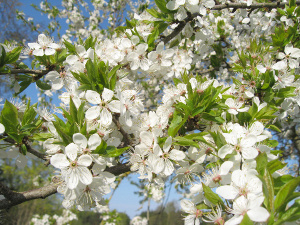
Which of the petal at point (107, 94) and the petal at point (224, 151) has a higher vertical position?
the petal at point (107, 94)

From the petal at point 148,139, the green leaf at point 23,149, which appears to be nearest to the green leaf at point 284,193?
the petal at point 148,139

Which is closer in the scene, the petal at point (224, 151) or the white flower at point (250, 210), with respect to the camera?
the white flower at point (250, 210)

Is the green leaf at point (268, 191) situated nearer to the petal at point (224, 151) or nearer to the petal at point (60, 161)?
the petal at point (224, 151)

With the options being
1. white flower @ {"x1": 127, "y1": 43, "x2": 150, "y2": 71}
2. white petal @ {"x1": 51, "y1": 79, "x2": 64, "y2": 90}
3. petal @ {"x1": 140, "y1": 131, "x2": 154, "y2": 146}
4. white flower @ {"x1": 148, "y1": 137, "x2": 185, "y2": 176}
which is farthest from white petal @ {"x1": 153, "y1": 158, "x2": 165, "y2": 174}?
white petal @ {"x1": 51, "y1": 79, "x2": 64, "y2": 90}

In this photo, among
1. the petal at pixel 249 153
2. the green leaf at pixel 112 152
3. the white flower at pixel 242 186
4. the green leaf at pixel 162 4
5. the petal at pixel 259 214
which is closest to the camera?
the petal at pixel 259 214

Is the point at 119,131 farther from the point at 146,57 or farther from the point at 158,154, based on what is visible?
the point at 146,57

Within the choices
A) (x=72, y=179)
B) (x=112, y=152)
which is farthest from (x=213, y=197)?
(x=72, y=179)
